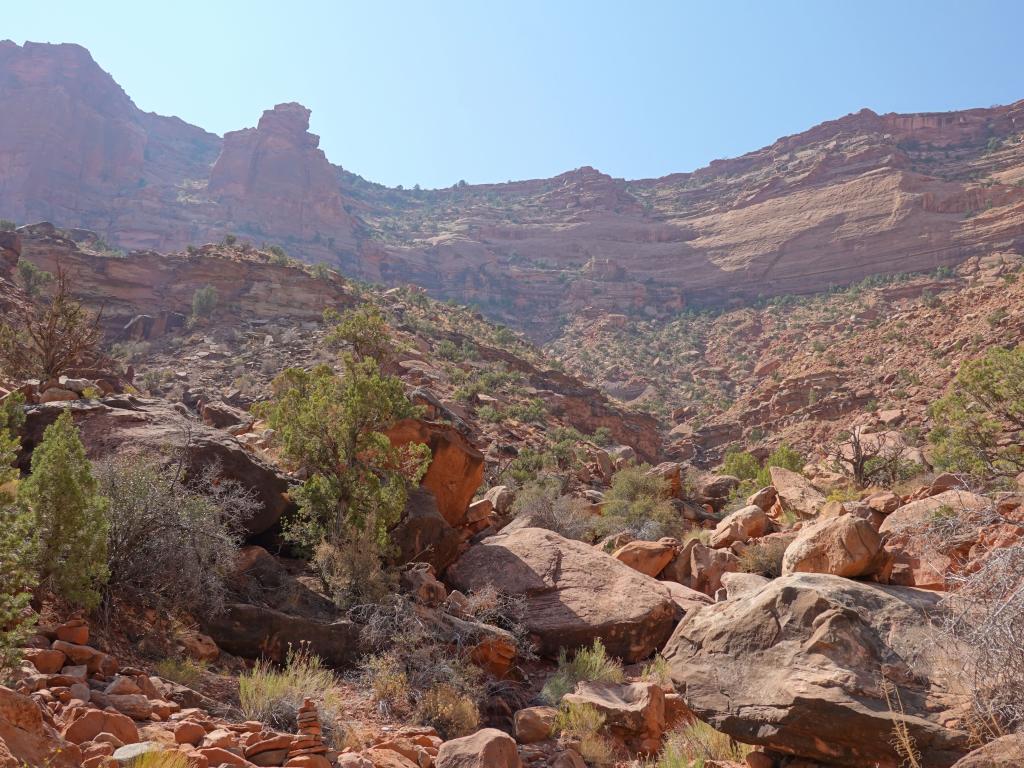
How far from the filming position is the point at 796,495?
14844mm

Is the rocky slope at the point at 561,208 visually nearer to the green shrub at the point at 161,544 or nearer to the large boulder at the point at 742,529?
the large boulder at the point at 742,529

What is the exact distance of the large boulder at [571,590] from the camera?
913 centimetres

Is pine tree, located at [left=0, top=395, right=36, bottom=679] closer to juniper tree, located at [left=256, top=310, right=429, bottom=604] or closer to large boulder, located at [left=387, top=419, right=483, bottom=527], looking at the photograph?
juniper tree, located at [left=256, top=310, right=429, bottom=604]

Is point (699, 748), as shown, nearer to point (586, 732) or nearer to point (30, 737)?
point (586, 732)

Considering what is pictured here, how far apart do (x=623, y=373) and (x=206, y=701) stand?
162 feet

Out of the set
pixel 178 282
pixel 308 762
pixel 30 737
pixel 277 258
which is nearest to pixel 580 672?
pixel 308 762

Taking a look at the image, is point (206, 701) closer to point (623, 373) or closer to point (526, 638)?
point (526, 638)

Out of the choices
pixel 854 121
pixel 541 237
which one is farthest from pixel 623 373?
pixel 854 121

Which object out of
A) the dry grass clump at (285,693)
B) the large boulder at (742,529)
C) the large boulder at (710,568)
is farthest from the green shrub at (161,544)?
the large boulder at (742,529)

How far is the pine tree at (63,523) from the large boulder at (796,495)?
1264 cm

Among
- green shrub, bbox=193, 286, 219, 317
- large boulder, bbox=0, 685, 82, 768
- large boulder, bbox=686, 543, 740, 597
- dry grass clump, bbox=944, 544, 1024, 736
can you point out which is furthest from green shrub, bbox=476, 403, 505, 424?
large boulder, bbox=0, 685, 82, 768

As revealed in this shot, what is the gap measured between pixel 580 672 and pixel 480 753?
11.1ft

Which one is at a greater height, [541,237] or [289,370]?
[541,237]

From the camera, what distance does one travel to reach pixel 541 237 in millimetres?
91375
